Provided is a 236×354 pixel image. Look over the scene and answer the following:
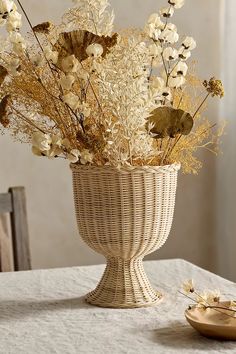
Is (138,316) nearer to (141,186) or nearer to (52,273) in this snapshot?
(141,186)

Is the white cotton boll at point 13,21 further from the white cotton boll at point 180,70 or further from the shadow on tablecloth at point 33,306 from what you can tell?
the shadow on tablecloth at point 33,306

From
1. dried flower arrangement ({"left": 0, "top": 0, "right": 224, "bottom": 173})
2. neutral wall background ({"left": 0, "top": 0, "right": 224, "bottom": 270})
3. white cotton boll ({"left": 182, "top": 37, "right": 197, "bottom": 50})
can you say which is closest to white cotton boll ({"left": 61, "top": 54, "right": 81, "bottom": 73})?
dried flower arrangement ({"left": 0, "top": 0, "right": 224, "bottom": 173})

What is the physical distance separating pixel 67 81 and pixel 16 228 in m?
0.81

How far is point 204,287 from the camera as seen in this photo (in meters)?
1.59

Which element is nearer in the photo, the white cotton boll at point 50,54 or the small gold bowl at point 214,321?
the small gold bowl at point 214,321

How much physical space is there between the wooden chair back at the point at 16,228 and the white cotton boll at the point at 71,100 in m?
0.75

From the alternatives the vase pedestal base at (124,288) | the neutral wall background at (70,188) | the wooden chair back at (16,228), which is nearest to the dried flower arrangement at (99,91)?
the vase pedestal base at (124,288)

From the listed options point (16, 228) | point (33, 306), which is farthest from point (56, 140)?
point (16, 228)

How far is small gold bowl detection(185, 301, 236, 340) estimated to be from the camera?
1193 mm

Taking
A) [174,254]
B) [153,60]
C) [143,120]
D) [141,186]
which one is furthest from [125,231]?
[174,254]

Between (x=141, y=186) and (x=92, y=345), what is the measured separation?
318 mm

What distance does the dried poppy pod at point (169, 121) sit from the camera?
1.31 meters

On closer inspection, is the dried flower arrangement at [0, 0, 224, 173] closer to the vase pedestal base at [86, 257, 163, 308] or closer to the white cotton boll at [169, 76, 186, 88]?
the white cotton boll at [169, 76, 186, 88]

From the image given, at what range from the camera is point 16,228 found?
2033 mm
